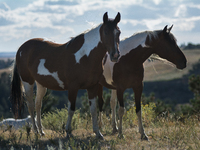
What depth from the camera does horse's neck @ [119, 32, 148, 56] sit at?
20.3 feet

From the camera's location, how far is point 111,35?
17.0 ft

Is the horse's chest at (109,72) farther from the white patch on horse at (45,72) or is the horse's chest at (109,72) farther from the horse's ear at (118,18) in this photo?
the horse's ear at (118,18)

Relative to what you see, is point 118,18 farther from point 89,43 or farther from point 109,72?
point 109,72

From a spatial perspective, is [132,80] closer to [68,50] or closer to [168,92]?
[68,50]

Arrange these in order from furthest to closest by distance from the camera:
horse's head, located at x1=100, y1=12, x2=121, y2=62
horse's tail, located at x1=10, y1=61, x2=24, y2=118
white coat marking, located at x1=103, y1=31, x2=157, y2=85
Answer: horse's tail, located at x1=10, y1=61, x2=24, y2=118, white coat marking, located at x1=103, y1=31, x2=157, y2=85, horse's head, located at x1=100, y1=12, x2=121, y2=62

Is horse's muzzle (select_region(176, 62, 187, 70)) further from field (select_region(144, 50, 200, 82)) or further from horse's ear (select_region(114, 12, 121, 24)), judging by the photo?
field (select_region(144, 50, 200, 82))

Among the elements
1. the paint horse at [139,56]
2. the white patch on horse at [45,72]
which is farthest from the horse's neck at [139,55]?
the white patch on horse at [45,72]

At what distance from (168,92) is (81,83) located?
86250 millimetres

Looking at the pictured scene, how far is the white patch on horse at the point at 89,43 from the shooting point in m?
5.67

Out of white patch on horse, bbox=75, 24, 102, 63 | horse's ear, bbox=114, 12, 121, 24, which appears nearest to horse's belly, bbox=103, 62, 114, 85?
white patch on horse, bbox=75, 24, 102, 63

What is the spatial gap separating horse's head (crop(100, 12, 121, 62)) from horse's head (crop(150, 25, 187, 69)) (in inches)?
47.2

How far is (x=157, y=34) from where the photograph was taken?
5.99 meters

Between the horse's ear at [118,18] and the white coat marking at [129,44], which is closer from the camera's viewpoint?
the horse's ear at [118,18]

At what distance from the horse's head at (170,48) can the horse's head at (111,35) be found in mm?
1199
